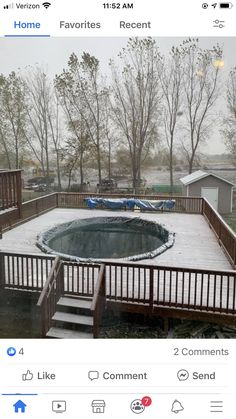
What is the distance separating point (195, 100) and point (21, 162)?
277 cm

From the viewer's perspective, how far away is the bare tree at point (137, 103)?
4.36 metres

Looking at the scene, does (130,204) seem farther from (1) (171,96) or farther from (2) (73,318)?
(2) (73,318)

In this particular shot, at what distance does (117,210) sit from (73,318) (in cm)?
440

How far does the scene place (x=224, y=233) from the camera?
4.14 m

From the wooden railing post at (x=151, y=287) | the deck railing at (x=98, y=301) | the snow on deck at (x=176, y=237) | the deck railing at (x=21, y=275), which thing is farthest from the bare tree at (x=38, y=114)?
the wooden railing post at (x=151, y=287)

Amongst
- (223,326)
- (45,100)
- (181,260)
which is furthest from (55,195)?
(223,326)

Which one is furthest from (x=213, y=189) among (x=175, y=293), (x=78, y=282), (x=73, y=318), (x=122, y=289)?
(x=73, y=318)

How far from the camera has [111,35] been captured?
5.57 ft

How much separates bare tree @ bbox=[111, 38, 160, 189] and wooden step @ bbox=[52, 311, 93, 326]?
298 cm
